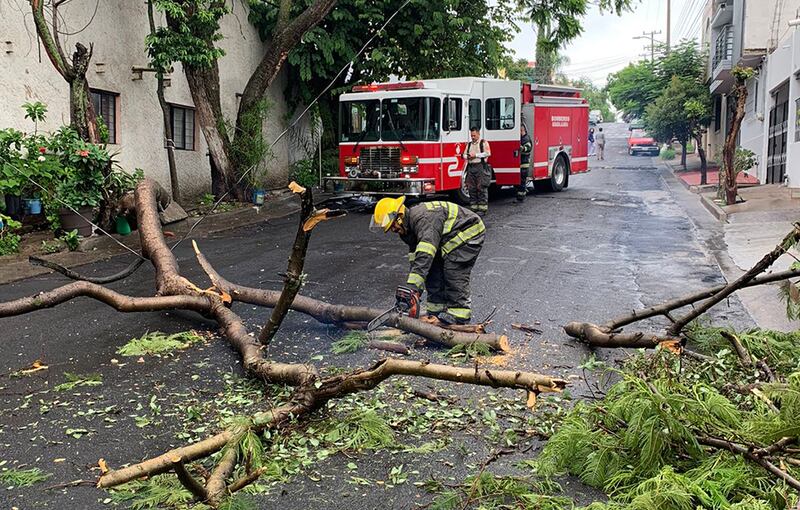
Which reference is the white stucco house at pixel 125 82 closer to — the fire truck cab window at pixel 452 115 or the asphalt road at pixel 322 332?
the asphalt road at pixel 322 332

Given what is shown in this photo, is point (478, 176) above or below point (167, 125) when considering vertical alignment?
below

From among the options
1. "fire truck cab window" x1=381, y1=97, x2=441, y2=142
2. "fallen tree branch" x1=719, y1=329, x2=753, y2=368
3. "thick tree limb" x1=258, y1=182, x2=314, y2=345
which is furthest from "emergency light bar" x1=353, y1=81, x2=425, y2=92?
"fallen tree branch" x1=719, y1=329, x2=753, y2=368

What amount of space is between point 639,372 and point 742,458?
1.32 m

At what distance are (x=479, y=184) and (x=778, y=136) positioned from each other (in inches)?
440

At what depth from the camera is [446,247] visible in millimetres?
6965

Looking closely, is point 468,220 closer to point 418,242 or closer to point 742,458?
point 418,242

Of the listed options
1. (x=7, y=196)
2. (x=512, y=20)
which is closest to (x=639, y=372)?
(x=7, y=196)

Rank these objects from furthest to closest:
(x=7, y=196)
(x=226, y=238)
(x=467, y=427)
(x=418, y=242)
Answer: (x=226, y=238)
(x=7, y=196)
(x=418, y=242)
(x=467, y=427)

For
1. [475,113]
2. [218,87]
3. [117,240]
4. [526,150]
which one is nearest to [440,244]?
[117,240]

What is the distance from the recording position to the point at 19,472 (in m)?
4.23

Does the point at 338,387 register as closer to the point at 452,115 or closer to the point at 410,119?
the point at 410,119

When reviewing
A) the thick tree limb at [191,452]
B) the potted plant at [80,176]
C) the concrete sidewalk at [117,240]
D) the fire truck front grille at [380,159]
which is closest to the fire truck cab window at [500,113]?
the fire truck front grille at [380,159]

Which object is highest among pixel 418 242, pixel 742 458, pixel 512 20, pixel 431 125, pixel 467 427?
pixel 512 20

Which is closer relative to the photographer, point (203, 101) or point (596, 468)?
point (596, 468)
